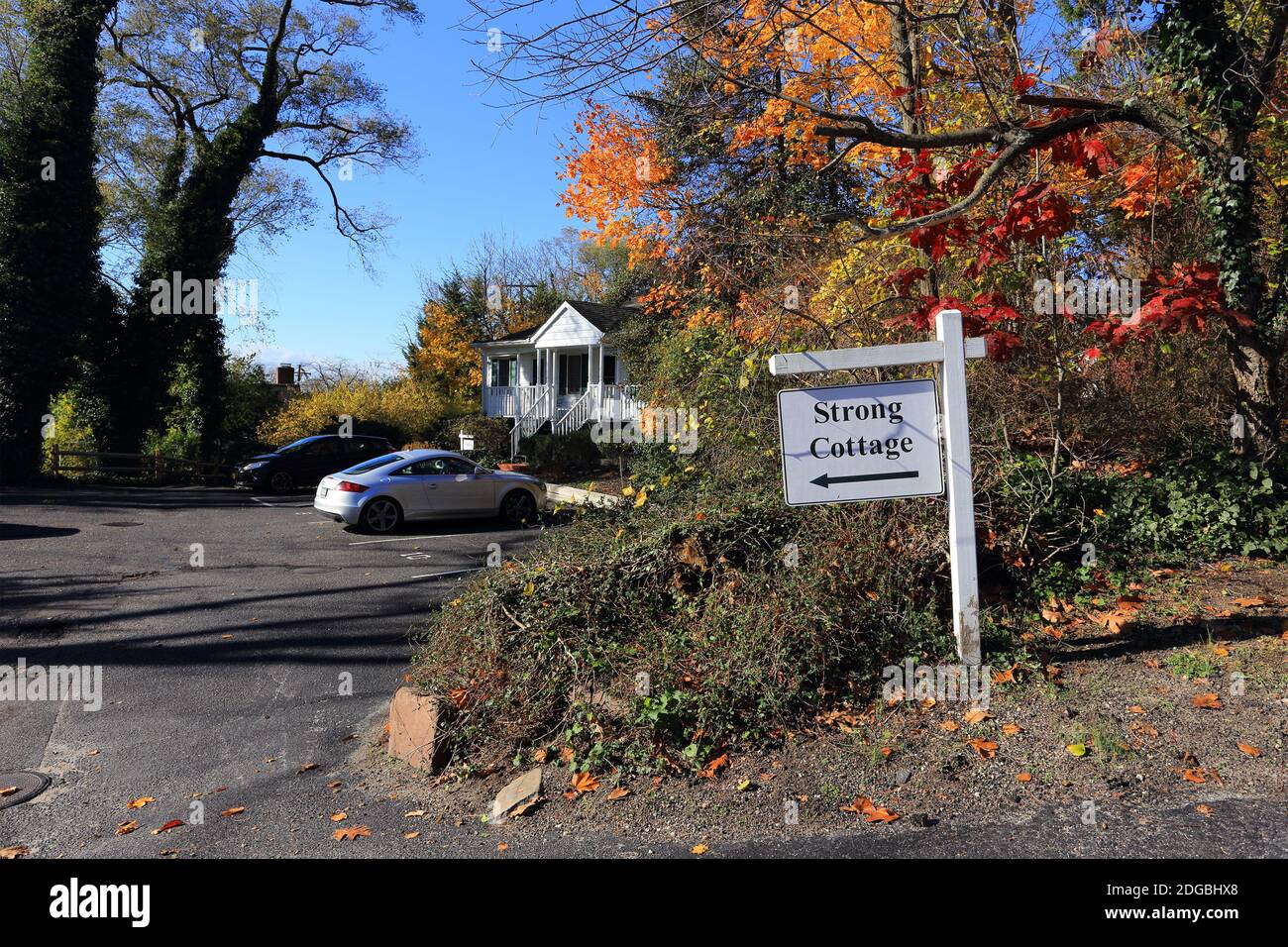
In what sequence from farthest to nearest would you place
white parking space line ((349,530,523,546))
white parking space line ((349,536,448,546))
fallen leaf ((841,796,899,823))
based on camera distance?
white parking space line ((349,530,523,546)), white parking space line ((349,536,448,546)), fallen leaf ((841,796,899,823))

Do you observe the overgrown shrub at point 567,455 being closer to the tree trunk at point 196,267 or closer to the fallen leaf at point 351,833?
the tree trunk at point 196,267

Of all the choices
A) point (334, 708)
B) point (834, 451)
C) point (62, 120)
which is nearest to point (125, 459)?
point (62, 120)

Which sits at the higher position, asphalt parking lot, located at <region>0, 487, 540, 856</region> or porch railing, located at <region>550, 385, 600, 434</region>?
porch railing, located at <region>550, 385, 600, 434</region>

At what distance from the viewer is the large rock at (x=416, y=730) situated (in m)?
5.20

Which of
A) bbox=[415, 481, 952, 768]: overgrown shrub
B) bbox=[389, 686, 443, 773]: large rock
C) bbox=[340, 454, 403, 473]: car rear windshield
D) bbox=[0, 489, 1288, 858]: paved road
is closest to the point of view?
bbox=[0, 489, 1288, 858]: paved road

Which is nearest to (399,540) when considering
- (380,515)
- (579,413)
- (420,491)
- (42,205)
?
(380,515)

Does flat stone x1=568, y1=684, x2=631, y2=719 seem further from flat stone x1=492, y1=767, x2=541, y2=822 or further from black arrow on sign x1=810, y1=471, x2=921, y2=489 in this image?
black arrow on sign x1=810, y1=471, x2=921, y2=489

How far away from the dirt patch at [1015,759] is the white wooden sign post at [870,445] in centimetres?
60

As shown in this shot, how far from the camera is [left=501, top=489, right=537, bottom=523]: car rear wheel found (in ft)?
52.5

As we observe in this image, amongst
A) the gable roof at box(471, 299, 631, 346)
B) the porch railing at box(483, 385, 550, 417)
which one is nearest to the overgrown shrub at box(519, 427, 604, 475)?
the gable roof at box(471, 299, 631, 346)

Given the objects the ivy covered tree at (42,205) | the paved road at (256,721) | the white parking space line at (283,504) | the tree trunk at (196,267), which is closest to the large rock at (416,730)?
the paved road at (256,721)

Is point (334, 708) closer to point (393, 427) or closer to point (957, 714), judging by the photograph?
point (957, 714)

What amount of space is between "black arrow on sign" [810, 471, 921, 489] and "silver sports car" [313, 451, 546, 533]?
9772 mm

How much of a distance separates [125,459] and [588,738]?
2412cm
